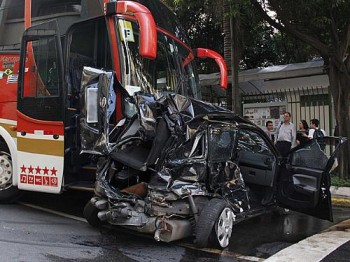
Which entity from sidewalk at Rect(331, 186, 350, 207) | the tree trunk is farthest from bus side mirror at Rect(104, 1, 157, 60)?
the tree trunk

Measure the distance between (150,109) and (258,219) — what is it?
120 inches

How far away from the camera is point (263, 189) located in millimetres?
6586

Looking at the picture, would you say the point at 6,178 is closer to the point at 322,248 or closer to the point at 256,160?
the point at 256,160

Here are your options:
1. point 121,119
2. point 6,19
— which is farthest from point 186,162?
point 6,19

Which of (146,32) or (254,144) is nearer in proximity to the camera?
(146,32)

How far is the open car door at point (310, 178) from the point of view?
243 inches

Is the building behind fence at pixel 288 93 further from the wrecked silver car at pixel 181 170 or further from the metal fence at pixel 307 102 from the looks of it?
the wrecked silver car at pixel 181 170

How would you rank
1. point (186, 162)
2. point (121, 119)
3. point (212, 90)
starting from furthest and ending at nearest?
point (212, 90), point (121, 119), point (186, 162)

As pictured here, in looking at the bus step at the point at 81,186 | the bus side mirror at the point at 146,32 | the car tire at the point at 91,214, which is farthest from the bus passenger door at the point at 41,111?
the bus side mirror at the point at 146,32

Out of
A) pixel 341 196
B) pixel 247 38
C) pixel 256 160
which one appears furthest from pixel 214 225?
pixel 247 38

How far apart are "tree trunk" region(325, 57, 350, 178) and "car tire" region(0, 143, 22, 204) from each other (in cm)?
726

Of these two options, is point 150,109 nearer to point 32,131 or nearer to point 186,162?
point 186,162

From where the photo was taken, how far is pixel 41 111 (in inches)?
255

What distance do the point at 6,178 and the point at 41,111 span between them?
1363mm
